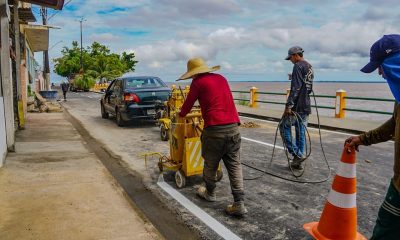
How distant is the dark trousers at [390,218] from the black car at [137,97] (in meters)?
8.99

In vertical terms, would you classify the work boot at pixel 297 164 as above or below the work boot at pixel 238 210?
above

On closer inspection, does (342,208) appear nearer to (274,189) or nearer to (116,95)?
(274,189)

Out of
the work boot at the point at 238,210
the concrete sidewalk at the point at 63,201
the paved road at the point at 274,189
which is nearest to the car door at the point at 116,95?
the paved road at the point at 274,189

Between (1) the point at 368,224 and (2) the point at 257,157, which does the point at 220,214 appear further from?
(2) the point at 257,157

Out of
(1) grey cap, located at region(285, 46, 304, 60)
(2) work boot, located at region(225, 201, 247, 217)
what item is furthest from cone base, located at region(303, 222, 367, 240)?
(1) grey cap, located at region(285, 46, 304, 60)

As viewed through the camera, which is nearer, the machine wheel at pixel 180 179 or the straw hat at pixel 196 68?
the straw hat at pixel 196 68

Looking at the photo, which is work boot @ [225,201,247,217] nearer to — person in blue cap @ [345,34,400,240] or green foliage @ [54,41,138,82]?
→ person in blue cap @ [345,34,400,240]

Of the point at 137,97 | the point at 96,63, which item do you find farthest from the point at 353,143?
the point at 96,63

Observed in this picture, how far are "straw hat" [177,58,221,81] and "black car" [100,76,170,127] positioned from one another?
251 inches

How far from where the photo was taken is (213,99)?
4.51m

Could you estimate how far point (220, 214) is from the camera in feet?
Answer: 15.0

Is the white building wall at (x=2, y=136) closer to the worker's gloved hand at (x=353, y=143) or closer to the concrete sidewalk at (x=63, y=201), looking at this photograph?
the concrete sidewalk at (x=63, y=201)

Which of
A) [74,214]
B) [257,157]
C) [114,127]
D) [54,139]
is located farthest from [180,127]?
[114,127]

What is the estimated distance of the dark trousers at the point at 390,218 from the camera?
2357mm
